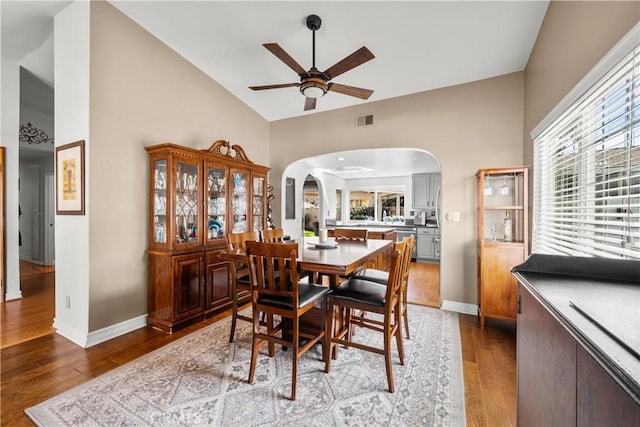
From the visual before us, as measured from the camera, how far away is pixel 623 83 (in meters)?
1.44

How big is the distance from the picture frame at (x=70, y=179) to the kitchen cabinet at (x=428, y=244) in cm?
647

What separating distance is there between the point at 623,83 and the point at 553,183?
3.96 feet

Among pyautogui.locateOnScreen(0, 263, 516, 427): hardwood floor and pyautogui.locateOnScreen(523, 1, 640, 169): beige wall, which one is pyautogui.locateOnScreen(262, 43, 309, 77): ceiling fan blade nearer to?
pyautogui.locateOnScreen(523, 1, 640, 169): beige wall

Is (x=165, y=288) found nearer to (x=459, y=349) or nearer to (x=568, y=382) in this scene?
(x=459, y=349)

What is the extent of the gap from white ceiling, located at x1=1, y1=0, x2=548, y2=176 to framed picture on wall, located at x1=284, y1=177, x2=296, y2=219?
193cm

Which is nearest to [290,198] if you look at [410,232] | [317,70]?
[317,70]

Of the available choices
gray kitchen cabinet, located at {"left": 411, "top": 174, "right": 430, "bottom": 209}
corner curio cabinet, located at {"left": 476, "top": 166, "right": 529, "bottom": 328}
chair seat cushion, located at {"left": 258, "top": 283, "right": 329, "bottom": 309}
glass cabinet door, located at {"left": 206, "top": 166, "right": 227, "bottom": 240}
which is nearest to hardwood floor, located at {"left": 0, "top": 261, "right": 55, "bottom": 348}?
glass cabinet door, located at {"left": 206, "top": 166, "right": 227, "bottom": 240}

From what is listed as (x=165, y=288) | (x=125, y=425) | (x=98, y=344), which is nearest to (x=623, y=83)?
(x=125, y=425)

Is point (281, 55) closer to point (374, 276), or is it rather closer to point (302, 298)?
point (302, 298)

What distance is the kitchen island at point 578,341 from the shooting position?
2.01 feet

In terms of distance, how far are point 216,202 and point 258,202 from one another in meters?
0.83

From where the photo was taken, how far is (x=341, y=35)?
270 centimetres

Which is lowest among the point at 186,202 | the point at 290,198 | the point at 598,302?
the point at 598,302

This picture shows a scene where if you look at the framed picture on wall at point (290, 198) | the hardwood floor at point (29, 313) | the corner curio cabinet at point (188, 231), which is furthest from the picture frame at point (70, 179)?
the framed picture on wall at point (290, 198)
